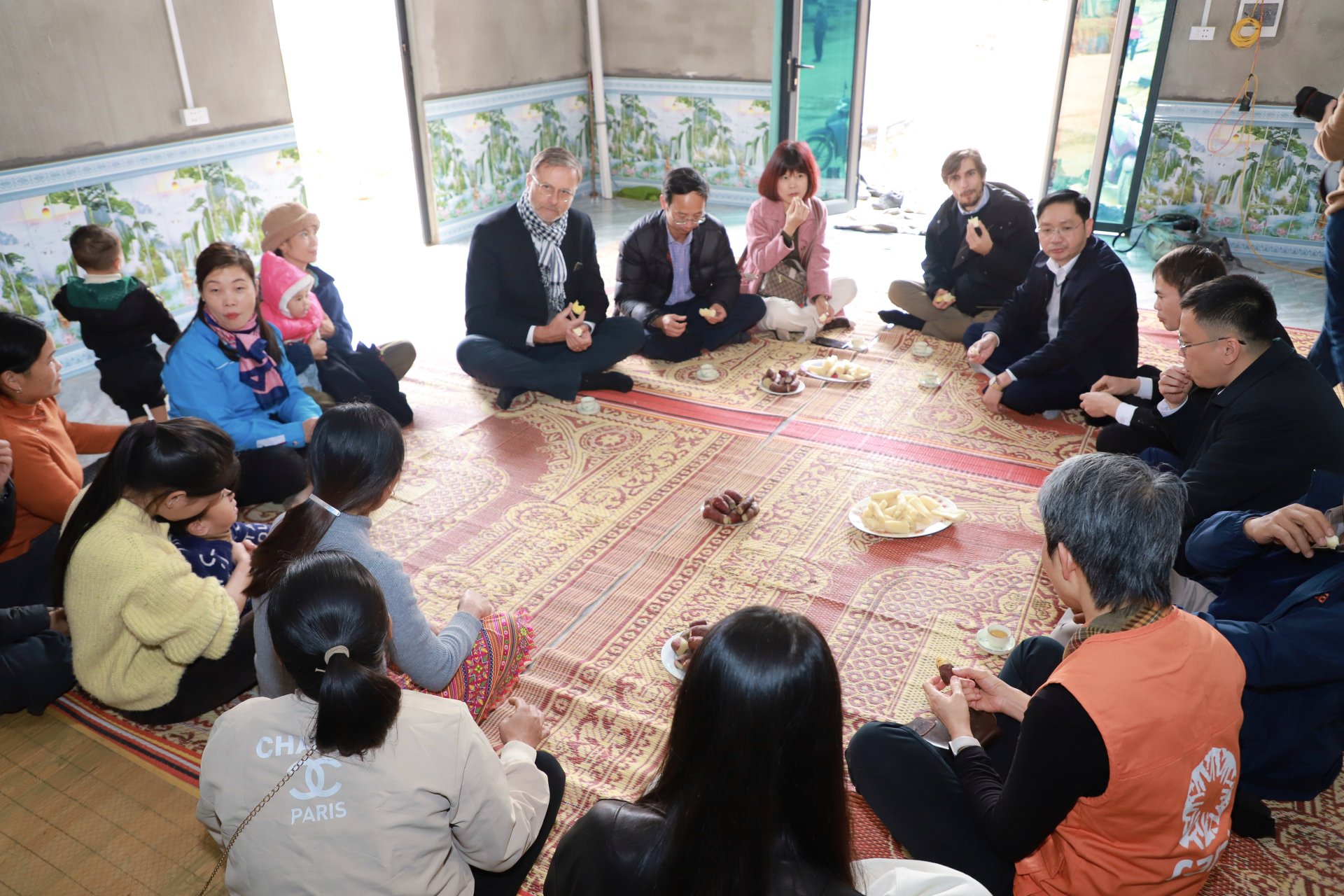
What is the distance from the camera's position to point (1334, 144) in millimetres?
4223

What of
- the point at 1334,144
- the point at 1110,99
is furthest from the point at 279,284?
the point at 1110,99

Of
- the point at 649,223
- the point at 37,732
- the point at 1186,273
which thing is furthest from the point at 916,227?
the point at 37,732

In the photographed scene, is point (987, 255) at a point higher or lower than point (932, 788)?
higher

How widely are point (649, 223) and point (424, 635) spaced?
3.26m

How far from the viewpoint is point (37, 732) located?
2.56 metres

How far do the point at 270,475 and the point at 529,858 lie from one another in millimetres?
2265

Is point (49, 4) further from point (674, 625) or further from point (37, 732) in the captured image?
point (674, 625)

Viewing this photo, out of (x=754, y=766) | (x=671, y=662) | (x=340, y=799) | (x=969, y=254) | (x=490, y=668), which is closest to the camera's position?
(x=754, y=766)

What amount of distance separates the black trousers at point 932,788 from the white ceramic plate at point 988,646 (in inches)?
22.3

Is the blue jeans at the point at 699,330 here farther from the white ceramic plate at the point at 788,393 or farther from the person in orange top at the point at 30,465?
the person in orange top at the point at 30,465

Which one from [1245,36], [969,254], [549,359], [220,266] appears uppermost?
[1245,36]

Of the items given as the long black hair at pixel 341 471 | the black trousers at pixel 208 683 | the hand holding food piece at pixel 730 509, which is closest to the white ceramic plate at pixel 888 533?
the hand holding food piece at pixel 730 509

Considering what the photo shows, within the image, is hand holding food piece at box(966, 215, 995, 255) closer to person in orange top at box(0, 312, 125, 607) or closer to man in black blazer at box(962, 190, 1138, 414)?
man in black blazer at box(962, 190, 1138, 414)

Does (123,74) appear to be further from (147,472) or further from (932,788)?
(932,788)
